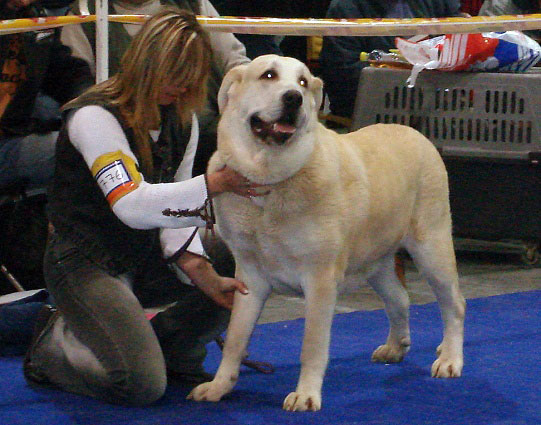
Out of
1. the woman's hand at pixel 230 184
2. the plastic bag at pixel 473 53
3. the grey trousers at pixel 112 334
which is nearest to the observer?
the woman's hand at pixel 230 184

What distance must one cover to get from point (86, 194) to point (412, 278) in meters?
2.12

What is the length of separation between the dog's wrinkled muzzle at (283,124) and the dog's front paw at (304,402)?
0.65m

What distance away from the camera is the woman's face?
99.0 inches

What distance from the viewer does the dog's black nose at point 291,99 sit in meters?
2.28

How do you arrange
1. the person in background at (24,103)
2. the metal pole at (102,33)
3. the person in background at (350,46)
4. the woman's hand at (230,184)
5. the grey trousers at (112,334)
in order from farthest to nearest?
the person in background at (350,46)
the person in background at (24,103)
the metal pole at (102,33)
the grey trousers at (112,334)
the woman's hand at (230,184)

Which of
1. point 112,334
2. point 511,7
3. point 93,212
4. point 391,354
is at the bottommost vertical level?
point 391,354

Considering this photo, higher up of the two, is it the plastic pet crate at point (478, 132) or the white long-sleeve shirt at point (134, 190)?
the white long-sleeve shirt at point (134, 190)

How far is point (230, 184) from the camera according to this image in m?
2.38

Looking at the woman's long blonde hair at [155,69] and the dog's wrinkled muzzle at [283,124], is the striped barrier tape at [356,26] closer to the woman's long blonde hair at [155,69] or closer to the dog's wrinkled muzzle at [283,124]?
the woman's long blonde hair at [155,69]

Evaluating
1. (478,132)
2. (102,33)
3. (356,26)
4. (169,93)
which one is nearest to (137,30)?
(102,33)

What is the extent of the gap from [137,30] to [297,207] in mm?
1540

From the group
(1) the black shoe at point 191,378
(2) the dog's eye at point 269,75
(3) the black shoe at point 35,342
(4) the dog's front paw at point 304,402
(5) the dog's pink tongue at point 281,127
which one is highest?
(2) the dog's eye at point 269,75

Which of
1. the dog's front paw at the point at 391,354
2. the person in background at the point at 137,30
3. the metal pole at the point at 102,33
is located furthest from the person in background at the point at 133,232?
the person in background at the point at 137,30

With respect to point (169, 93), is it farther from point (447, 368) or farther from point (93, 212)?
point (447, 368)
